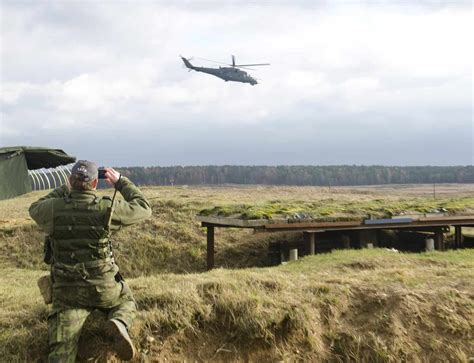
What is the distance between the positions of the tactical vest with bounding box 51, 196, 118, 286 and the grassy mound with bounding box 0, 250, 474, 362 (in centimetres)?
101

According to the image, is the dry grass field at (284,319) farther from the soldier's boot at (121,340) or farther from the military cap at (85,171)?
the military cap at (85,171)

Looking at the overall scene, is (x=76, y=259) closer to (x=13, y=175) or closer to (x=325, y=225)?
(x=13, y=175)

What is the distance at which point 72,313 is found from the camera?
20.9ft

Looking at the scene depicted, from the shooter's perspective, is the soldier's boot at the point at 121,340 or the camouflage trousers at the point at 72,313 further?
the camouflage trousers at the point at 72,313

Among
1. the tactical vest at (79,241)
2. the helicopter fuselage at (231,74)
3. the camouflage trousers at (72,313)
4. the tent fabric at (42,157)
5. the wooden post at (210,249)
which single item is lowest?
the wooden post at (210,249)

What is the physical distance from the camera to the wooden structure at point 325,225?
49.7 ft

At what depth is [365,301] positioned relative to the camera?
852cm

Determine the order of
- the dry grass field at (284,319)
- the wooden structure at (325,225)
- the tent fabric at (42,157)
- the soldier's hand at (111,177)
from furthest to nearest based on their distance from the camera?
the wooden structure at (325,225) → the tent fabric at (42,157) → the dry grass field at (284,319) → the soldier's hand at (111,177)

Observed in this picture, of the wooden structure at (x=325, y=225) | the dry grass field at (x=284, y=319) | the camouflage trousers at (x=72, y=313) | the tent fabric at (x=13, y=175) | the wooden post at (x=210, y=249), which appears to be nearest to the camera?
the camouflage trousers at (x=72, y=313)

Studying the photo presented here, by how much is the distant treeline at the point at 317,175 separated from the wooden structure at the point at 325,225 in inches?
2277

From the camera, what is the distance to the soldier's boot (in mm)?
6188

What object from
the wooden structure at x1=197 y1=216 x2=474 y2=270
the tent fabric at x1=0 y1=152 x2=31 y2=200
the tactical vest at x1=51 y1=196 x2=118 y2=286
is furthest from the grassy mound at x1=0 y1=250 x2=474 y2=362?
the wooden structure at x1=197 y1=216 x2=474 y2=270

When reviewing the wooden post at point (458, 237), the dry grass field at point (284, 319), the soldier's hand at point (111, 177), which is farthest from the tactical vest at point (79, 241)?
the wooden post at point (458, 237)

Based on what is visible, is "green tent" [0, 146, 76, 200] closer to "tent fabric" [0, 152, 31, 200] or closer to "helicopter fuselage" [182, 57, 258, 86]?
"tent fabric" [0, 152, 31, 200]
